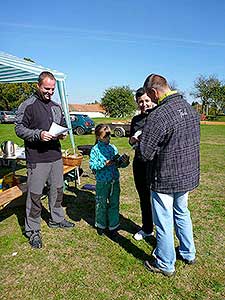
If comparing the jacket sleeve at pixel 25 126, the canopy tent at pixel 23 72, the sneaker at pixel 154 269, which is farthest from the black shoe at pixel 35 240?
the canopy tent at pixel 23 72

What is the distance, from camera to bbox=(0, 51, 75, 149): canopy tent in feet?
17.7

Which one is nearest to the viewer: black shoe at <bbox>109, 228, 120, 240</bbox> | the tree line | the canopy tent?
black shoe at <bbox>109, 228, 120, 240</bbox>

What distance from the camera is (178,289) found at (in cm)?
265

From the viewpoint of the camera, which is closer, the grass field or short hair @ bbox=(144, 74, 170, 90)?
short hair @ bbox=(144, 74, 170, 90)

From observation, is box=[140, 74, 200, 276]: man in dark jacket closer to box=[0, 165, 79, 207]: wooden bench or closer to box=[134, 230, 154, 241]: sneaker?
box=[134, 230, 154, 241]: sneaker

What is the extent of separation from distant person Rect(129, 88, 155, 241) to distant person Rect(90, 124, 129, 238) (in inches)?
7.4

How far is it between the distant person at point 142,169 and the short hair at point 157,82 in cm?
48

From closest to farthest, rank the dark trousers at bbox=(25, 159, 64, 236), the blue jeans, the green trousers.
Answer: the blue jeans < the dark trousers at bbox=(25, 159, 64, 236) < the green trousers

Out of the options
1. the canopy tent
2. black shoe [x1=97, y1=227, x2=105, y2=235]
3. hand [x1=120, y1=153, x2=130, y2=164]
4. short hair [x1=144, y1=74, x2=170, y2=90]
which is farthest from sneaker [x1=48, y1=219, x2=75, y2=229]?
short hair [x1=144, y1=74, x2=170, y2=90]

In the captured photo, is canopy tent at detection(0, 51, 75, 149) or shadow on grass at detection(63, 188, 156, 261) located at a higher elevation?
canopy tent at detection(0, 51, 75, 149)

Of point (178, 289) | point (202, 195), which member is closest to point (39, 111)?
point (178, 289)

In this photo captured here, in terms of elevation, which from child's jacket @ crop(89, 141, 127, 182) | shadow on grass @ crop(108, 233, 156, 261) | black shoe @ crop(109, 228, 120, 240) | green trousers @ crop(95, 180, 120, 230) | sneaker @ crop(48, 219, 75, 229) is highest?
child's jacket @ crop(89, 141, 127, 182)

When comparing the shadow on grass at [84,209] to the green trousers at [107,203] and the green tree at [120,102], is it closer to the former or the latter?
the green trousers at [107,203]

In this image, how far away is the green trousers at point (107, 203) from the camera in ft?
11.5
